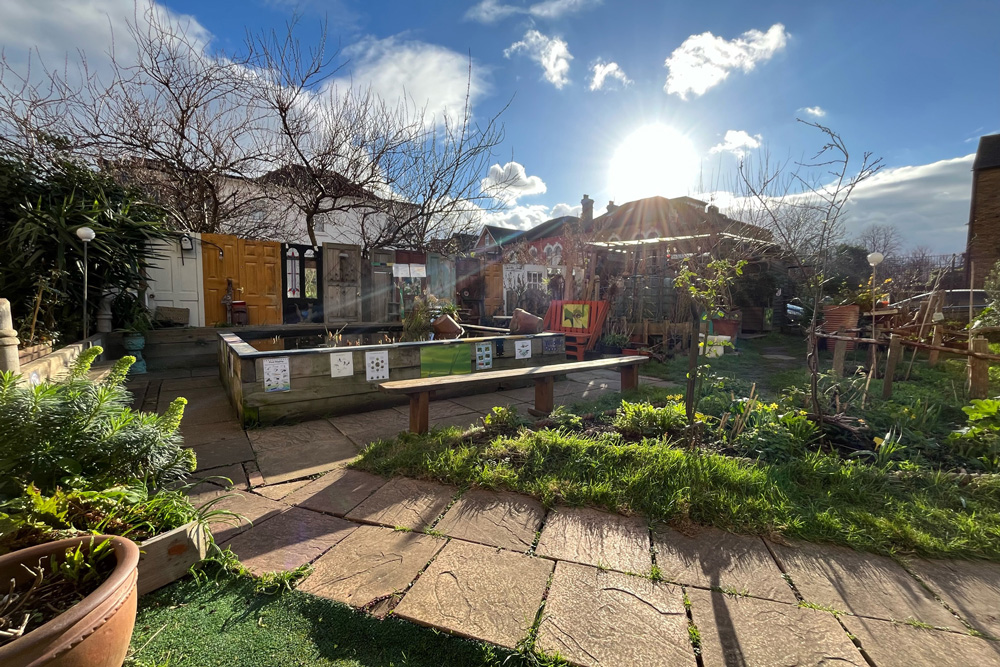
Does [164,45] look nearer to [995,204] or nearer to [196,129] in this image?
[196,129]

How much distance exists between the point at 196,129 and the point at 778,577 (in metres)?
10.9

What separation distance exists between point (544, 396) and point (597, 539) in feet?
6.46

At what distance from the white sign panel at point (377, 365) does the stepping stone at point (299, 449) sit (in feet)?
1.96

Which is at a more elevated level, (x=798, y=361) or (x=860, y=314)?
(x=860, y=314)

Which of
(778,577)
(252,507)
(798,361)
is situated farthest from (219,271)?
(798,361)

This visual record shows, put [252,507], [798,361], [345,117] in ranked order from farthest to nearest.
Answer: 1. [345,117]
2. [798,361]
3. [252,507]

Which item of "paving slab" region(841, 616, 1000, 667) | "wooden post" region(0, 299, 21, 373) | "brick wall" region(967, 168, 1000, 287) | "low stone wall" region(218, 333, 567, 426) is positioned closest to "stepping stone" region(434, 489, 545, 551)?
"paving slab" region(841, 616, 1000, 667)

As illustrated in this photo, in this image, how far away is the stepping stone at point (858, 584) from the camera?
4.91ft

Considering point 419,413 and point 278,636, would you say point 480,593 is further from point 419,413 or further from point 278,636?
point 419,413

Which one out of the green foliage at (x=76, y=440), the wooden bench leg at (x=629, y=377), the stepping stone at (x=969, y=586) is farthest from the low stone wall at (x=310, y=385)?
the stepping stone at (x=969, y=586)

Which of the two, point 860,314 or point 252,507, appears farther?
point 860,314

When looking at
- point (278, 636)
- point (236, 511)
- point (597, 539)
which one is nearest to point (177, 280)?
point (236, 511)

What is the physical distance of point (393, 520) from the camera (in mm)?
2088

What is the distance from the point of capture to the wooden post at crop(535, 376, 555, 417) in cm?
384
